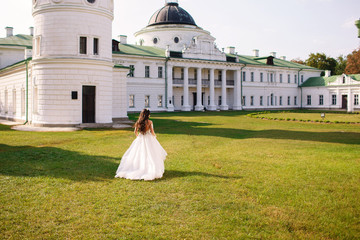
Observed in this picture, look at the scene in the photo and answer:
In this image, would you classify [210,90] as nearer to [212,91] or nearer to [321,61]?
[212,91]

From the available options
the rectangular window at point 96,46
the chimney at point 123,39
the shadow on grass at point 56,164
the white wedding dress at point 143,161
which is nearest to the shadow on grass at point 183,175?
the white wedding dress at point 143,161

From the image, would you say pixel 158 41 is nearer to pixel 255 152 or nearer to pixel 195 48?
pixel 195 48

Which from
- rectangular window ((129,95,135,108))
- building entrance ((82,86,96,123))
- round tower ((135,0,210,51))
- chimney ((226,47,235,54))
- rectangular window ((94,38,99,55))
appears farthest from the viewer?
chimney ((226,47,235,54))

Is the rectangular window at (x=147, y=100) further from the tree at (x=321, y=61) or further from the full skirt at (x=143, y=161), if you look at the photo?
the tree at (x=321, y=61)

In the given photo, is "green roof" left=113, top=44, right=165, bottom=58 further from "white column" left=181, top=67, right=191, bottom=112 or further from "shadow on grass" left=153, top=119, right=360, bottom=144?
"shadow on grass" left=153, top=119, right=360, bottom=144

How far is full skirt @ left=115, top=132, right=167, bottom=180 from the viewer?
9.16 metres

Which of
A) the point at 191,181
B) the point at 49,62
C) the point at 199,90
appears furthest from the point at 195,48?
the point at 191,181

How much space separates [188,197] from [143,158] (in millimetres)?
2459

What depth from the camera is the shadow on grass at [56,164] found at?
9430 millimetres

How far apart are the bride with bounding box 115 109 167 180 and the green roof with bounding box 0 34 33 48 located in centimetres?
3747

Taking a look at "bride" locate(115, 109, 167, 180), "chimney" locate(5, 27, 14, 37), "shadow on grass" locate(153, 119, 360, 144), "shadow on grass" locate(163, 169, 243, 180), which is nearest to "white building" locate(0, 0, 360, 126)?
"chimney" locate(5, 27, 14, 37)

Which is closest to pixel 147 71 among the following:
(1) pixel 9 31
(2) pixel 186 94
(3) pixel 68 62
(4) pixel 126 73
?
(2) pixel 186 94

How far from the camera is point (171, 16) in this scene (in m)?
59.7

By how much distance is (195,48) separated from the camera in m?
55.6
